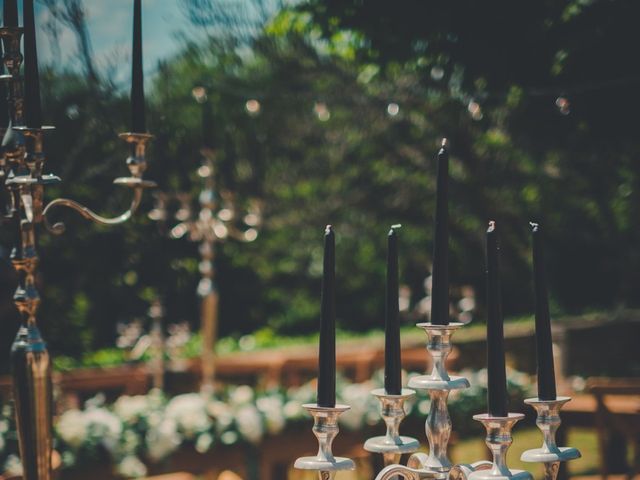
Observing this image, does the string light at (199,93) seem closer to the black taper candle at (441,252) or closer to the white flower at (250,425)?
the white flower at (250,425)

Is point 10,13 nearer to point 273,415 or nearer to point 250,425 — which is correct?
point 250,425

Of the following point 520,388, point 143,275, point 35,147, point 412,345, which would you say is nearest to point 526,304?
point 412,345

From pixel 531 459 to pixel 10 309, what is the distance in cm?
517

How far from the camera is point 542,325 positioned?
139 centimetres

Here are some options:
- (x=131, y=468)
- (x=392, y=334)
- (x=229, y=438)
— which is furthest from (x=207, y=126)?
(x=392, y=334)

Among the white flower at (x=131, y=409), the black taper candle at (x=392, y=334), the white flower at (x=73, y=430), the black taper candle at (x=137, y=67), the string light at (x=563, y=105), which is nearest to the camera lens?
the black taper candle at (x=392, y=334)

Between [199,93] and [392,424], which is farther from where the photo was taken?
[199,93]

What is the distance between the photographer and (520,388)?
735 centimetres

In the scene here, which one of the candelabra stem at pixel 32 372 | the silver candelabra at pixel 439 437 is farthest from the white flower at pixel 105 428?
the silver candelabra at pixel 439 437

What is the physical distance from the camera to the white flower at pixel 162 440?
5.32 metres

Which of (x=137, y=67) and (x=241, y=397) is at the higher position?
(x=137, y=67)

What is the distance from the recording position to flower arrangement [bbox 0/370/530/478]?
506cm

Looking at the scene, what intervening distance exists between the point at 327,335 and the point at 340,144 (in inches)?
429

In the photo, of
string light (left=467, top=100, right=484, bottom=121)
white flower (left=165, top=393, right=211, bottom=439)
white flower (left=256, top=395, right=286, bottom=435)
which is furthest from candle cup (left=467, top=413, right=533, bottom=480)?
white flower (left=256, top=395, right=286, bottom=435)
